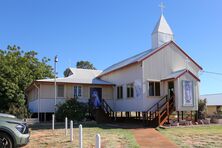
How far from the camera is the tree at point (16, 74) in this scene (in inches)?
1353

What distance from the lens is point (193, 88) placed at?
2405 cm

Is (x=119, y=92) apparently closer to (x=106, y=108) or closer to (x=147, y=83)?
(x=106, y=108)

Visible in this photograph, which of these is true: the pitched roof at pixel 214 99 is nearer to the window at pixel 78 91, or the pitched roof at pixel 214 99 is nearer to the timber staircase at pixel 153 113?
the timber staircase at pixel 153 113

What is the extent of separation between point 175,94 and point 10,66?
22.0m

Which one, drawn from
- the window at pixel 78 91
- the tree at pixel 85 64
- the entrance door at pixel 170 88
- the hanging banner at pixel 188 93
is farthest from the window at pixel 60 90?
the tree at pixel 85 64

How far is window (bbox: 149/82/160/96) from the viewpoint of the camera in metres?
24.6

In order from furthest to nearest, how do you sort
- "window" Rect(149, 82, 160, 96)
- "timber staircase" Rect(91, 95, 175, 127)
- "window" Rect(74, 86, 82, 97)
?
"window" Rect(74, 86, 82, 97) → "window" Rect(149, 82, 160, 96) → "timber staircase" Rect(91, 95, 175, 127)

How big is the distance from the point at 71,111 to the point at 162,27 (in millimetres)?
11438

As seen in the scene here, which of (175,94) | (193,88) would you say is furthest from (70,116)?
(193,88)

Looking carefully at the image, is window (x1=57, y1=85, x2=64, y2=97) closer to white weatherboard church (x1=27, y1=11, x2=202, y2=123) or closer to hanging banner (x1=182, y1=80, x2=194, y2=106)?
white weatherboard church (x1=27, y1=11, x2=202, y2=123)

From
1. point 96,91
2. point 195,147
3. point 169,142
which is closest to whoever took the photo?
point 195,147

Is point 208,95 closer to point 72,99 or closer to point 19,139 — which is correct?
point 72,99

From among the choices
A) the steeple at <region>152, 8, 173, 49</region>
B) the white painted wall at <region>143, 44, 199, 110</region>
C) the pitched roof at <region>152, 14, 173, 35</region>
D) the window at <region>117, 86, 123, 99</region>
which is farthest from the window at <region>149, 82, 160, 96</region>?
the pitched roof at <region>152, 14, 173, 35</region>

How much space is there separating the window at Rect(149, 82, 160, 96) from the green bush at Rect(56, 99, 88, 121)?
597 cm
